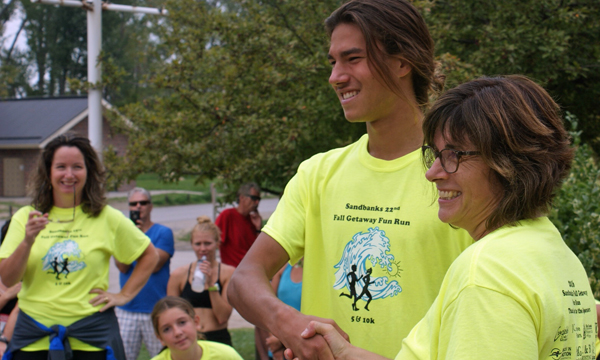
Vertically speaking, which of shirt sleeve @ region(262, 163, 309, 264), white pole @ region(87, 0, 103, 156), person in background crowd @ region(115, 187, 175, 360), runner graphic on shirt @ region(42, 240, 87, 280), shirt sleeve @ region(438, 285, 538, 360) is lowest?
person in background crowd @ region(115, 187, 175, 360)

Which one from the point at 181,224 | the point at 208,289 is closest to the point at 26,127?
the point at 181,224

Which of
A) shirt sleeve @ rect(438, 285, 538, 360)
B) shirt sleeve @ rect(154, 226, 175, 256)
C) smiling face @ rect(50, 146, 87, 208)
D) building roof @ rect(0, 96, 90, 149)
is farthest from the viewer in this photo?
building roof @ rect(0, 96, 90, 149)

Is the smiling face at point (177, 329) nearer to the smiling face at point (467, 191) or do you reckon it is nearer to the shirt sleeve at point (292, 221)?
the shirt sleeve at point (292, 221)

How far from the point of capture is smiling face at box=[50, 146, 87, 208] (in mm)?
4039

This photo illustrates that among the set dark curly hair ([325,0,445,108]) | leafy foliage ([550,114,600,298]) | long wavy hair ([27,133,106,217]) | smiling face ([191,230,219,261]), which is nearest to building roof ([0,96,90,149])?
smiling face ([191,230,219,261])

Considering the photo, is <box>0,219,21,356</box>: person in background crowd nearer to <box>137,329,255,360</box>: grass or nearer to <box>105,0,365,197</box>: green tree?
<box>137,329,255,360</box>: grass

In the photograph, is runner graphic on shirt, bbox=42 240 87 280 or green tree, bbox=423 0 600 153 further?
green tree, bbox=423 0 600 153

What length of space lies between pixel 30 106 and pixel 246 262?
3527cm

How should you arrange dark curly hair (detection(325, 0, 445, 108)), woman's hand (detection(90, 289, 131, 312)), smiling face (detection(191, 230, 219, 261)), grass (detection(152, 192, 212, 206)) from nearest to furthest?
1. dark curly hair (detection(325, 0, 445, 108))
2. woman's hand (detection(90, 289, 131, 312))
3. smiling face (detection(191, 230, 219, 261))
4. grass (detection(152, 192, 212, 206))

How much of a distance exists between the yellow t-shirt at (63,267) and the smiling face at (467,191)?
295 cm

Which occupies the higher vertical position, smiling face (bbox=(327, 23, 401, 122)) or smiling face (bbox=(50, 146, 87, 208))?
smiling face (bbox=(327, 23, 401, 122))

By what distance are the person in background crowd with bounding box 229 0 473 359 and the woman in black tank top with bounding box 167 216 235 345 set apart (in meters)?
3.45

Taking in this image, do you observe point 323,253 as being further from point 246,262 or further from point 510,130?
point 510,130

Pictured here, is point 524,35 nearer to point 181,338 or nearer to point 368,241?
point 181,338
